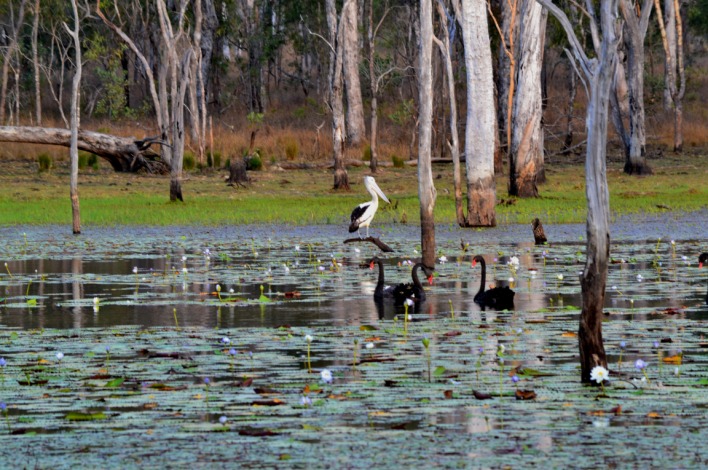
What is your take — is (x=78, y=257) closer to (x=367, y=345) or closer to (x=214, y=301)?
(x=214, y=301)

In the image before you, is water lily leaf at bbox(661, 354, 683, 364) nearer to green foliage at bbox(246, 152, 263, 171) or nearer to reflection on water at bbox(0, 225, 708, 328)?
reflection on water at bbox(0, 225, 708, 328)

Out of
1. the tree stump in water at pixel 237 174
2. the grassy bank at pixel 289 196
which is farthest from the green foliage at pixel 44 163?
the tree stump in water at pixel 237 174

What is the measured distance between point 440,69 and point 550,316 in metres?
40.1

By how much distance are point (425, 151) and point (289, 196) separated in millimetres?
16691

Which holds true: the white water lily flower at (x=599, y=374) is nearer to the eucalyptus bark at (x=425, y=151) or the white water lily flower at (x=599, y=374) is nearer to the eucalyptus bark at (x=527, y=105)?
the eucalyptus bark at (x=425, y=151)

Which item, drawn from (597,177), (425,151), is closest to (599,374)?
(597,177)


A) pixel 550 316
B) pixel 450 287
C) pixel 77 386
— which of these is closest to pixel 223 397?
pixel 77 386

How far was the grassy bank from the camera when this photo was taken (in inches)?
987

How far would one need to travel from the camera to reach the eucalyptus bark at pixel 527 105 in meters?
26.9

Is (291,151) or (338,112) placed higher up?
(338,112)

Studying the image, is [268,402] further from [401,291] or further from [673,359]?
[401,291]

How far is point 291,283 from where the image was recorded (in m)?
13.8

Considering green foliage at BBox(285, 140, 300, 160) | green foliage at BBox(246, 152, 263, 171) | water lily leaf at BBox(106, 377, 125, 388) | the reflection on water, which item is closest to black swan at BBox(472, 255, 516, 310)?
the reflection on water

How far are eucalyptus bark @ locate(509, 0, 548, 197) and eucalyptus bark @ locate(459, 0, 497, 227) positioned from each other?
17.6 ft
